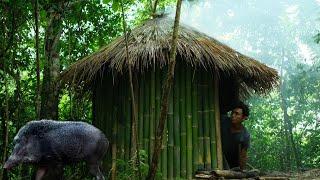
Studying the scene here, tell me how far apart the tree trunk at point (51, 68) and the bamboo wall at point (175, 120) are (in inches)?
36.5

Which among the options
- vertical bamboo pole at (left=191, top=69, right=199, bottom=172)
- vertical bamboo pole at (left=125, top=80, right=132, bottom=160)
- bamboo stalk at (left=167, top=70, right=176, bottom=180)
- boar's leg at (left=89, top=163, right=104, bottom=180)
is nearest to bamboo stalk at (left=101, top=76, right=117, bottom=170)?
vertical bamboo pole at (left=125, top=80, right=132, bottom=160)

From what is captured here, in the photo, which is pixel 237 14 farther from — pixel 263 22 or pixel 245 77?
pixel 245 77

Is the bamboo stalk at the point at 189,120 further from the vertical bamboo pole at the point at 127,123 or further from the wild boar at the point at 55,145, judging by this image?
the wild boar at the point at 55,145

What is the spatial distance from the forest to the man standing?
103 cm

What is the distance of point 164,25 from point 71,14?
162 cm

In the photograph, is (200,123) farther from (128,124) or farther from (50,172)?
(50,172)

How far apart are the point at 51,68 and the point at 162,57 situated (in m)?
1.91

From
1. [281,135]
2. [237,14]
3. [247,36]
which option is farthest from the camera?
[237,14]

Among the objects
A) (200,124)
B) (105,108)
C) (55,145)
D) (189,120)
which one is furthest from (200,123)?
(55,145)

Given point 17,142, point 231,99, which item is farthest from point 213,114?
point 17,142

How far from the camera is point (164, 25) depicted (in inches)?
295

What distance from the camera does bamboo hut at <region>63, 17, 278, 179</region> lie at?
6.62 meters

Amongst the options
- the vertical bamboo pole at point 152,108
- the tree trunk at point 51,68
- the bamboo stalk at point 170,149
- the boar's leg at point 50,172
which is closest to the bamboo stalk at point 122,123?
the vertical bamboo pole at point 152,108

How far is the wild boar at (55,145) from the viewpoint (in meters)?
4.36
